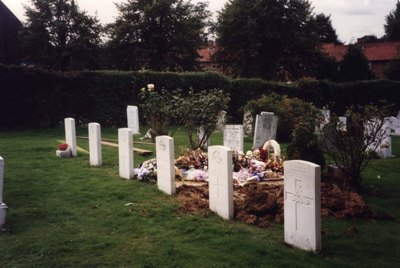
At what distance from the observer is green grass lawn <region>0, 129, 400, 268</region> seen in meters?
5.01

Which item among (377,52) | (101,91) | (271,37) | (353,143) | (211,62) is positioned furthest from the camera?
(377,52)

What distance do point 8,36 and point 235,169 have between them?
31059 mm

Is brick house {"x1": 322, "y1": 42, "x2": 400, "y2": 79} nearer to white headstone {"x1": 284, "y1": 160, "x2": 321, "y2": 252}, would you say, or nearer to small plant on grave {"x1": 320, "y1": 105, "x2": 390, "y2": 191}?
small plant on grave {"x1": 320, "y1": 105, "x2": 390, "y2": 191}

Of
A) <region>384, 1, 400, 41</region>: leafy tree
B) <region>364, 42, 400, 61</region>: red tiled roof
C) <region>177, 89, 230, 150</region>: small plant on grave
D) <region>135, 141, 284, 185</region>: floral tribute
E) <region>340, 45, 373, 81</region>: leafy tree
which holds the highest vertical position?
<region>384, 1, 400, 41</region>: leafy tree

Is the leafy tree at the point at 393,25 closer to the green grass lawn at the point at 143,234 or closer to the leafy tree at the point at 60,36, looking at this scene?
the leafy tree at the point at 60,36

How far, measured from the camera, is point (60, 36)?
39.2 meters

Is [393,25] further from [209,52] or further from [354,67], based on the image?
[354,67]

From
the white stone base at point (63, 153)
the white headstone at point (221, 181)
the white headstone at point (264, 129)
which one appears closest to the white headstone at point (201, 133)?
the white headstone at point (264, 129)

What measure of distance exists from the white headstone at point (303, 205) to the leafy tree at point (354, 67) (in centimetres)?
3227

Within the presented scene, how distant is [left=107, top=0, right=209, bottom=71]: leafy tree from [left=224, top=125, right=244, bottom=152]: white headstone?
23514mm

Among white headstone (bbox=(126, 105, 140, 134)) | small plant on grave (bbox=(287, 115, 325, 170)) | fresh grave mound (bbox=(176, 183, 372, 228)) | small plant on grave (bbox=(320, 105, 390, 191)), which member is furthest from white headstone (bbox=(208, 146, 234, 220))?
white headstone (bbox=(126, 105, 140, 134))

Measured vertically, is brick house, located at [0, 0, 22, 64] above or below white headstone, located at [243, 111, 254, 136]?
above

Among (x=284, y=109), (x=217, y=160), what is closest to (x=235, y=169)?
(x=217, y=160)

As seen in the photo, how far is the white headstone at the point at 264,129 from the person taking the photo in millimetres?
14172
